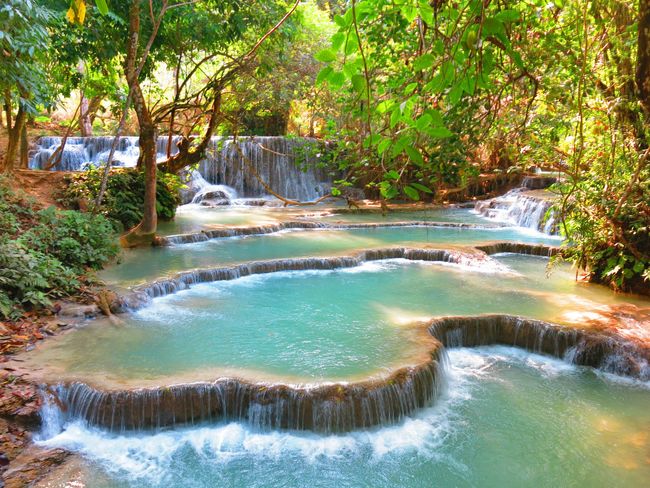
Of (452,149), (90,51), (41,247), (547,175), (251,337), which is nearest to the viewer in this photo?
(452,149)

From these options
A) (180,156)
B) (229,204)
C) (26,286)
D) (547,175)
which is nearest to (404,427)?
(26,286)

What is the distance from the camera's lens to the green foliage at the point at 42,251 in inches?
228

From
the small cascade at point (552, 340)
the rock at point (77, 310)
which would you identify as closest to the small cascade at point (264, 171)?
the rock at point (77, 310)

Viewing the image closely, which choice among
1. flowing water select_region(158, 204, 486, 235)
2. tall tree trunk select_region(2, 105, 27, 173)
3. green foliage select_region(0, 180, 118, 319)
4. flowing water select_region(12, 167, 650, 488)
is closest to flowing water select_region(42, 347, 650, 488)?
flowing water select_region(12, 167, 650, 488)

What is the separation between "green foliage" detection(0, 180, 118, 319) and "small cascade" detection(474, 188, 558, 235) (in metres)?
9.71

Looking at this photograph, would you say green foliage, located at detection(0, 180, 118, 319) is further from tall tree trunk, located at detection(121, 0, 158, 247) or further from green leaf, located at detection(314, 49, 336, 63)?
green leaf, located at detection(314, 49, 336, 63)

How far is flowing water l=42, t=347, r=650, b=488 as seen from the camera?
12.7ft

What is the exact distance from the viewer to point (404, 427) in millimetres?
4539

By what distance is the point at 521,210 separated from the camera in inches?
558

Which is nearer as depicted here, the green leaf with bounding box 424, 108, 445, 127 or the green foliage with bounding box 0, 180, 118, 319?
the green leaf with bounding box 424, 108, 445, 127

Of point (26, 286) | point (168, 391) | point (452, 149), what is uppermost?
point (452, 149)

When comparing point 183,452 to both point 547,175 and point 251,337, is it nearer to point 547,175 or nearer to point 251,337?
point 251,337

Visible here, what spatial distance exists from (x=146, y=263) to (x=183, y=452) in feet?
16.7

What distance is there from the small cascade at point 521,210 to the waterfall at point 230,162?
529 centimetres
